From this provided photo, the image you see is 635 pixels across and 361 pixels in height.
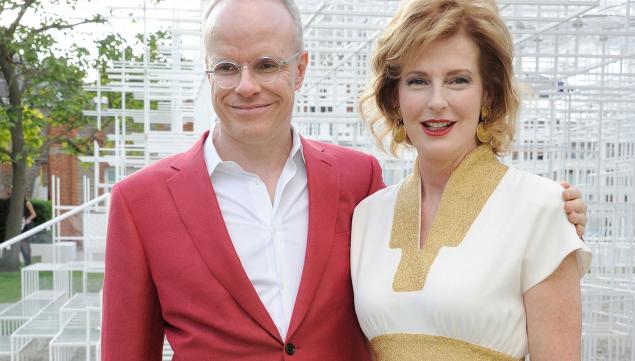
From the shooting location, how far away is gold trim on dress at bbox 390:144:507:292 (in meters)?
2.21

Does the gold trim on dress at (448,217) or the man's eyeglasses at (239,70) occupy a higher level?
the man's eyeglasses at (239,70)

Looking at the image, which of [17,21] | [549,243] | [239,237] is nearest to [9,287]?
[17,21]

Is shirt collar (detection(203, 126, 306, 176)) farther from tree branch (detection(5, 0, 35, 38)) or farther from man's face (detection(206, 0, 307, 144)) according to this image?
tree branch (detection(5, 0, 35, 38))

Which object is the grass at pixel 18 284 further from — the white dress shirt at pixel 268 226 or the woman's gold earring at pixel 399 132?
the woman's gold earring at pixel 399 132

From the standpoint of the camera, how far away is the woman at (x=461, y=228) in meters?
2.08

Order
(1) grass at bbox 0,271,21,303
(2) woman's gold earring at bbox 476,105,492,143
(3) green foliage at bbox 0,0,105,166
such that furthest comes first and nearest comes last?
(3) green foliage at bbox 0,0,105,166, (1) grass at bbox 0,271,21,303, (2) woman's gold earring at bbox 476,105,492,143

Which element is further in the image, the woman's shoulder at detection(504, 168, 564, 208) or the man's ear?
the man's ear

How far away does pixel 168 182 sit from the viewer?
2.38 meters

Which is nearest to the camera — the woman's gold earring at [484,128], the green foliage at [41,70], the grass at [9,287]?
the woman's gold earring at [484,128]

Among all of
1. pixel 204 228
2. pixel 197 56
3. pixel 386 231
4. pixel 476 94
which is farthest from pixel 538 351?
pixel 197 56

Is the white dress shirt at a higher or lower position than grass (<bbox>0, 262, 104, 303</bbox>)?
higher

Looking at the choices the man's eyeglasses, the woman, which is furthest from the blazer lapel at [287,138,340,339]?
the man's eyeglasses

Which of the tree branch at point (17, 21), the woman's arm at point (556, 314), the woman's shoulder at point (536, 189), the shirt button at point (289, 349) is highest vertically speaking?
the tree branch at point (17, 21)

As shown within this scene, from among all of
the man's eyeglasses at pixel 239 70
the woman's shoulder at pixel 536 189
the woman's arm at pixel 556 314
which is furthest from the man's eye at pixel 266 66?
the woman's arm at pixel 556 314
